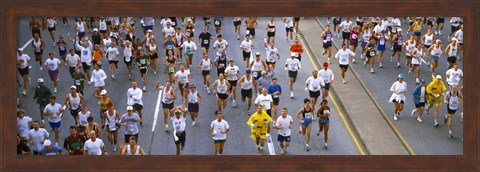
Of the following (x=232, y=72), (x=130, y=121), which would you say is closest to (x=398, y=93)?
(x=232, y=72)

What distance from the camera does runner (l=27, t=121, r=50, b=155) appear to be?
1697cm

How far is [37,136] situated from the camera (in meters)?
→ 17.0

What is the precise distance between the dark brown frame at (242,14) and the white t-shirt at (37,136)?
381 inches

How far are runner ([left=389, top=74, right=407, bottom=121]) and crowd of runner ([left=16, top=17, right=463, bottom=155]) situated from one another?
0.09 ft

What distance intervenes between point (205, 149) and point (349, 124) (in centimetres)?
443

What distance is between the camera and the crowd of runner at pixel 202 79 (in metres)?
17.8

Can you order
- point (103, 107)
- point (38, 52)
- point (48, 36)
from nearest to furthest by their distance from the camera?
point (103, 107)
point (38, 52)
point (48, 36)

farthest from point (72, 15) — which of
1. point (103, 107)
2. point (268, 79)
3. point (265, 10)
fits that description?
point (268, 79)

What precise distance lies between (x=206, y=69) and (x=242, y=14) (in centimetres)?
1538

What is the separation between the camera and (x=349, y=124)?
20844mm

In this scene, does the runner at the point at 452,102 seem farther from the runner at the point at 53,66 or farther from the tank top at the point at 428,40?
the runner at the point at 53,66

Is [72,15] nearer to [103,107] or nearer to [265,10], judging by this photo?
[265,10]

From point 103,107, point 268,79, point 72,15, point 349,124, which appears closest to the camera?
point 72,15

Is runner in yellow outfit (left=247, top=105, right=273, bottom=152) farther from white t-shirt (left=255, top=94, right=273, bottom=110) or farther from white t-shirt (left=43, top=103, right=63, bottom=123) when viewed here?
white t-shirt (left=43, top=103, right=63, bottom=123)
